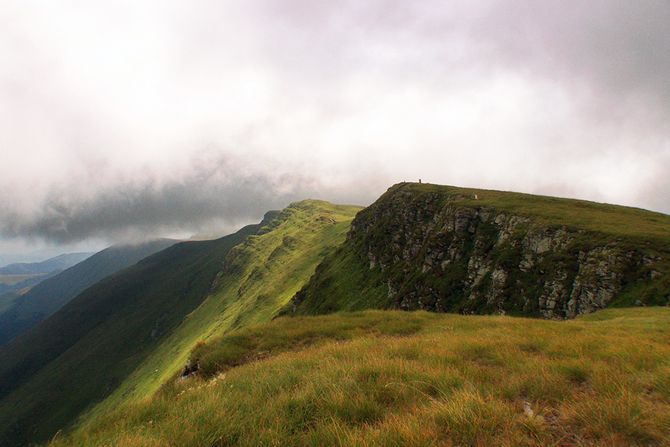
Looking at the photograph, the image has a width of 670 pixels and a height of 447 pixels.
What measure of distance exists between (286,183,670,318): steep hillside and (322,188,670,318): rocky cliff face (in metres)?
0.17

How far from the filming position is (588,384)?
7480 mm

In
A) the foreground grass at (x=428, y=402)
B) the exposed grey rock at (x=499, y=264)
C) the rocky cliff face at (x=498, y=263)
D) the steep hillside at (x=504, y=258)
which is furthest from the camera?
the exposed grey rock at (x=499, y=264)

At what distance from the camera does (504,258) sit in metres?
61.0

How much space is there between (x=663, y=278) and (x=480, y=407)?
145 feet

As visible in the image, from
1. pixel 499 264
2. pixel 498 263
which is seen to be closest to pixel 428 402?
pixel 499 264

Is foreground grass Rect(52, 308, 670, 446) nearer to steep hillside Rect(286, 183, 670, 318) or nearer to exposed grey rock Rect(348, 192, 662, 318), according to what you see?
steep hillside Rect(286, 183, 670, 318)

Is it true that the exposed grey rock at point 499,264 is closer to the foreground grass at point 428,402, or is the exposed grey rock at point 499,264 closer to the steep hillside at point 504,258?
the steep hillside at point 504,258

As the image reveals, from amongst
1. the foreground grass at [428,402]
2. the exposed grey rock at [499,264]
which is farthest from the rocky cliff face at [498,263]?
the foreground grass at [428,402]

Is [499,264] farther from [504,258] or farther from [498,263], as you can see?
[504,258]

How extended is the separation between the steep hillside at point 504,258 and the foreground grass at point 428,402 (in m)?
37.0

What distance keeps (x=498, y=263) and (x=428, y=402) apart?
60.9 meters

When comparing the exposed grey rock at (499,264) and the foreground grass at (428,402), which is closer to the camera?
the foreground grass at (428,402)

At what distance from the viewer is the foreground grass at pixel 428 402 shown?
5.37 metres

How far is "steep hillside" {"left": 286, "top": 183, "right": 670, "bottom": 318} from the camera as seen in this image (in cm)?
4247
